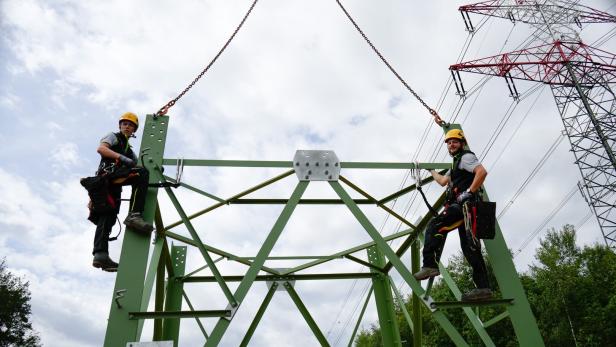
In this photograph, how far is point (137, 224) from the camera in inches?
202

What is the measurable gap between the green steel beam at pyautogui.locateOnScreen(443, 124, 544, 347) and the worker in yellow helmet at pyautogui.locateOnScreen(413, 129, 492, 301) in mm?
245

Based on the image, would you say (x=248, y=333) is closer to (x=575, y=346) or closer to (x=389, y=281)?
(x=389, y=281)

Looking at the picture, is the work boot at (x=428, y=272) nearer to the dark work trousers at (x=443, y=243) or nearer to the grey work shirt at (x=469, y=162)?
the dark work trousers at (x=443, y=243)

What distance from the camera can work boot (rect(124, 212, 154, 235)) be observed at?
5145mm

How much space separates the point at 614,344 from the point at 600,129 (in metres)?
24.9

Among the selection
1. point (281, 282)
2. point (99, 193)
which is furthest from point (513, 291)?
point (99, 193)

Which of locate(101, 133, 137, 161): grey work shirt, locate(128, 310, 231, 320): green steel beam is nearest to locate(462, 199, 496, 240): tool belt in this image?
locate(128, 310, 231, 320): green steel beam

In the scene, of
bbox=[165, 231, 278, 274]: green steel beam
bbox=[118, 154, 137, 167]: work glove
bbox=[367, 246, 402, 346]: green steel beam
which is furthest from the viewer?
bbox=[367, 246, 402, 346]: green steel beam

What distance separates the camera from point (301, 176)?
5.93 metres

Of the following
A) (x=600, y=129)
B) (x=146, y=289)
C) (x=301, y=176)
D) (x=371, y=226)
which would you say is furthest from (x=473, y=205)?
(x=600, y=129)

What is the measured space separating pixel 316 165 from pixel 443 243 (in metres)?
2.05

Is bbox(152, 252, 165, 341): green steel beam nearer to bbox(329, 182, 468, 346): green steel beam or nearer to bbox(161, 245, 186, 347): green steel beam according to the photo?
bbox(161, 245, 186, 347): green steel beam

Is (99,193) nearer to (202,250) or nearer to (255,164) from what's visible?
(202,250)

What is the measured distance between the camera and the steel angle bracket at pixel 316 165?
597cm
